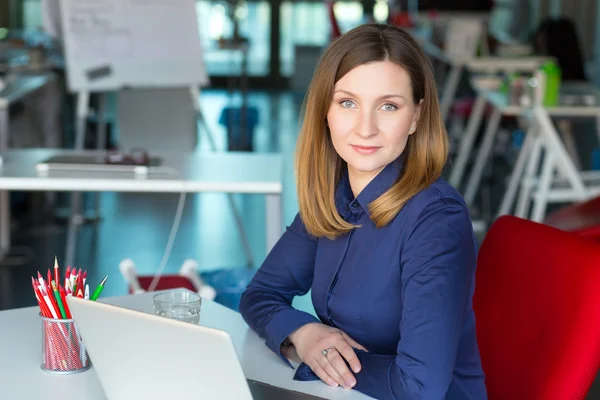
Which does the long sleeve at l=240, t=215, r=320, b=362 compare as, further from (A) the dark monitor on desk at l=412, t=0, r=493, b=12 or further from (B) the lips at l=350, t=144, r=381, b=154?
(A) the dark monitor on desk at l=412, t=0, r=493, b=12

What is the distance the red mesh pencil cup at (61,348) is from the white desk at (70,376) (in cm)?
2

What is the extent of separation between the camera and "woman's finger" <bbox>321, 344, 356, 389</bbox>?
1457 millimetres

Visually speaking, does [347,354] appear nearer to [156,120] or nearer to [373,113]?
[373,113]

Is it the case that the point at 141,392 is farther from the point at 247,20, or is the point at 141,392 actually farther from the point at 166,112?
the point at 247,20

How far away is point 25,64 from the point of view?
5.84 metres

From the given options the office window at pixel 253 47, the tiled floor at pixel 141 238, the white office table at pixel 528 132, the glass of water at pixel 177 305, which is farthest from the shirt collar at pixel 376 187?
the office window at pixel 253 47

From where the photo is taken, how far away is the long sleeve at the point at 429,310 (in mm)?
1420

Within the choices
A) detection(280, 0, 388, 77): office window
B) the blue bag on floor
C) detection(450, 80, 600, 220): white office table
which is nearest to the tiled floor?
Answer: the blue bag on floor

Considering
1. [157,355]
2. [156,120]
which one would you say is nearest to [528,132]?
[156,120]

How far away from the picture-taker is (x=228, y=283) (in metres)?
3.42

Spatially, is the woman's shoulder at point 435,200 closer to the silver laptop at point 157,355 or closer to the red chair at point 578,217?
the silver laptop at point 157,355

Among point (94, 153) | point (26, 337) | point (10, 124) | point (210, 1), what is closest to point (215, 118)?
point (210, 1)

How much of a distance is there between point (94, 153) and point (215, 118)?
6.32m

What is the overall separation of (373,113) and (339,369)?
43cm
